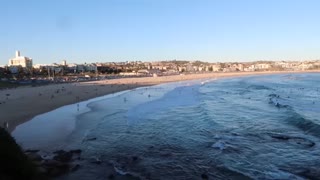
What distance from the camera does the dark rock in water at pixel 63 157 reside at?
1630cm

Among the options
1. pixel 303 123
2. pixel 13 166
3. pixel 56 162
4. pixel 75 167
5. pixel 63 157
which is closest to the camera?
pixel 13 166

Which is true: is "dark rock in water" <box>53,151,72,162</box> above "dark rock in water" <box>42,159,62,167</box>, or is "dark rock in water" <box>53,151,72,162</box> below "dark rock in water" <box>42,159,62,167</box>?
below

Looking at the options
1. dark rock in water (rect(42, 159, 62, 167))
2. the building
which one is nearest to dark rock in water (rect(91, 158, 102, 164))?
dark rock in water (rect(42, 159, 62, 167))

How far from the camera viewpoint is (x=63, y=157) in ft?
54.7

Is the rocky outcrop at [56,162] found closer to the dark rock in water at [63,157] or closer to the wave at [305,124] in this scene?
the dark rock in water at [63,157]

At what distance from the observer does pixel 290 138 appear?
20.3 meters

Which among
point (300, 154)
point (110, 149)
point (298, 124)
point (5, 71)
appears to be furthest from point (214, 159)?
point (5, 71)

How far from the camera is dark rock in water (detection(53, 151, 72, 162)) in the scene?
1630 cm

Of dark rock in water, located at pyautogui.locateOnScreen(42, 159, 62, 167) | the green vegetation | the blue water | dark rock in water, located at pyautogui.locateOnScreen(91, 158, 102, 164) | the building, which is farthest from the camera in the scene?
the building

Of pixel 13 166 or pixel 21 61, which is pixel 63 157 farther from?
pixel 21 61

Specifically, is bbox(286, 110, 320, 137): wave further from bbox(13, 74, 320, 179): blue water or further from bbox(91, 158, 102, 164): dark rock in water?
bbox(91, 158, 102, 164): dark rock in water

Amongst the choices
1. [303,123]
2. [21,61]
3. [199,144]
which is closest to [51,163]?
[199,144]

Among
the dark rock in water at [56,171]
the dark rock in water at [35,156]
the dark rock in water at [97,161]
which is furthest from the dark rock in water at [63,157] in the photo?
the dark rock in water at [56,171]

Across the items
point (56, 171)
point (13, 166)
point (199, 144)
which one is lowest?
point (199, 144)
